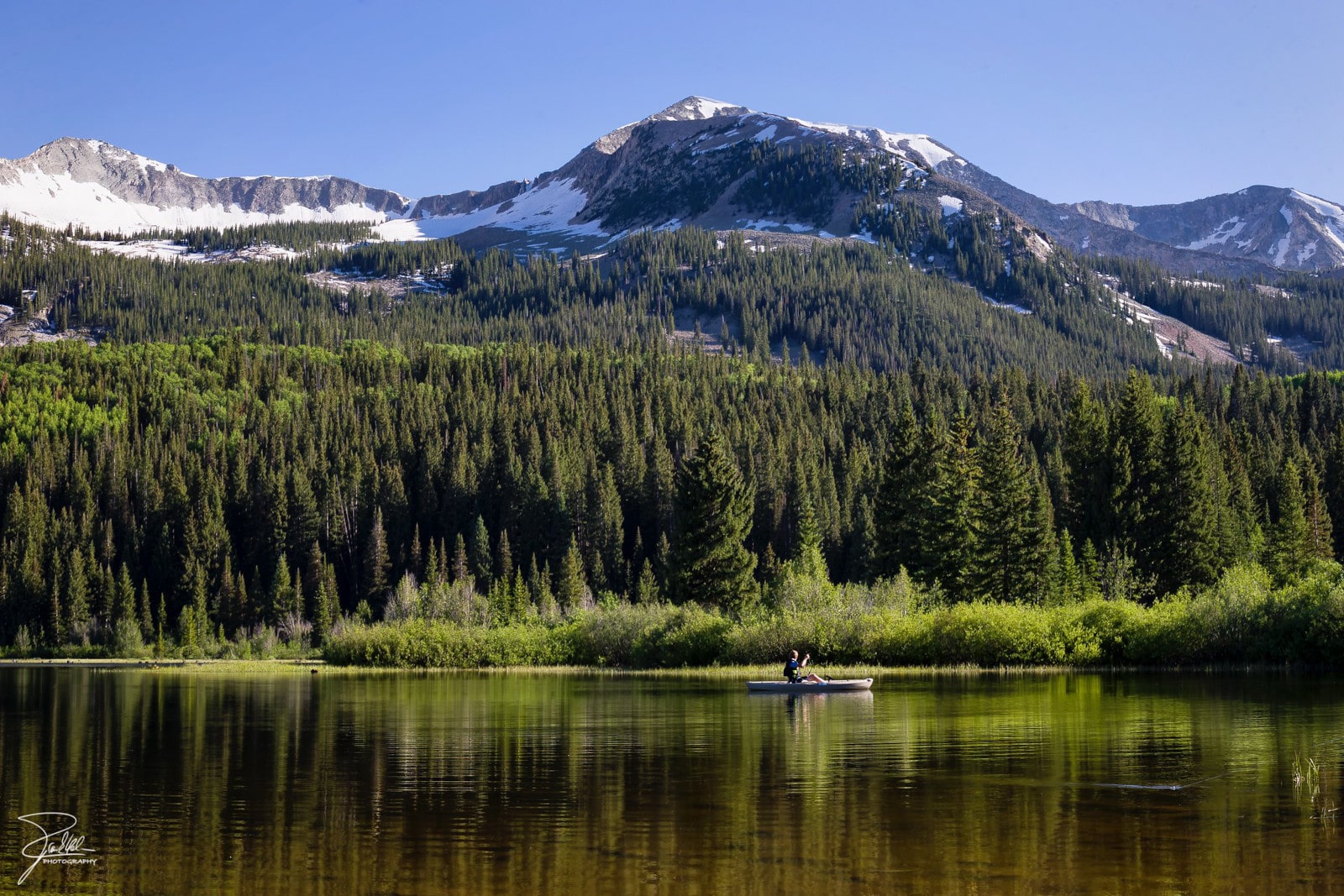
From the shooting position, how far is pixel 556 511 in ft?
548

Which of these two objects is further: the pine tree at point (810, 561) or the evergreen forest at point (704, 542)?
the pine tree at point (810, 561)

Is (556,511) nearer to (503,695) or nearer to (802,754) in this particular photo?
(503,695)

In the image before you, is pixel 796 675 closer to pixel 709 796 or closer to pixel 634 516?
pixel 709 796

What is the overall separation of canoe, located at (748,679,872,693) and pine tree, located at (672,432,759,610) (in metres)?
31.8

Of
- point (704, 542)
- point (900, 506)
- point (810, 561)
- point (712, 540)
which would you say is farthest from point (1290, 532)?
point (704, 542)

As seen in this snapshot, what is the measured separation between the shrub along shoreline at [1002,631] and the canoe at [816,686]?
16.2 m

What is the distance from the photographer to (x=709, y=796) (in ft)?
101

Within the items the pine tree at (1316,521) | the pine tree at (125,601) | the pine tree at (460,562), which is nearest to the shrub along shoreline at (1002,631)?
the pine tree at (1316,521)

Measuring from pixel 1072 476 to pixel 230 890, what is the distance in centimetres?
9416

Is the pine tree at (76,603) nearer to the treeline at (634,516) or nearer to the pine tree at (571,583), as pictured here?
the treeline at (634,516)

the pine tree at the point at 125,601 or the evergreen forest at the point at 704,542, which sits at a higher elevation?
the evergreen forest at the point at 704,542

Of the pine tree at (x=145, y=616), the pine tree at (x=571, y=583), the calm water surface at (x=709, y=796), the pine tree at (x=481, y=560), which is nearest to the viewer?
the calm water surface at (x=709, y=796)

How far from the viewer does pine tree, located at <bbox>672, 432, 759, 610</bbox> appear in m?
93.9

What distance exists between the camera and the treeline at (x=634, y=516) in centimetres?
9725
